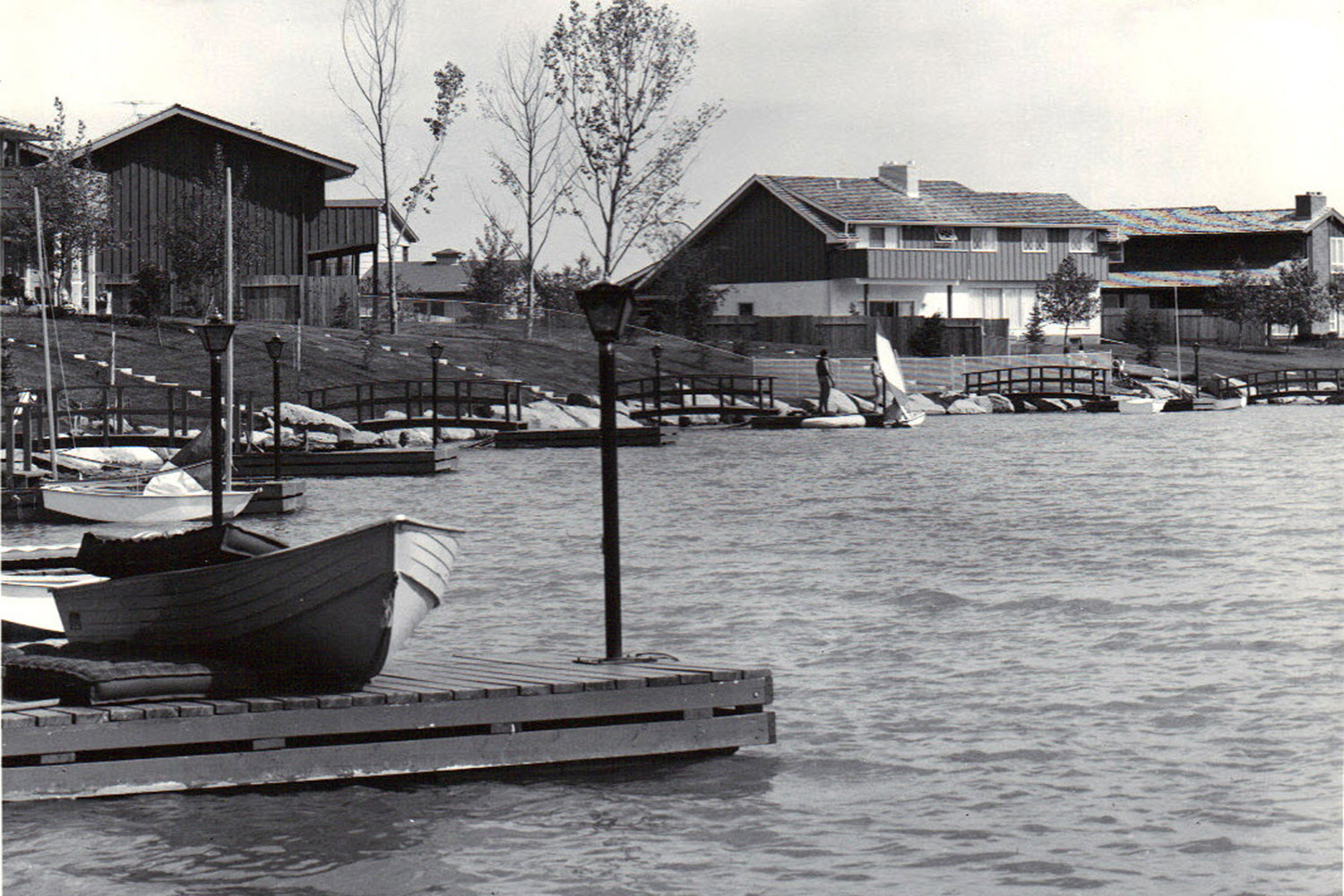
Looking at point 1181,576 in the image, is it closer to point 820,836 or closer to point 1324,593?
point 1324,593

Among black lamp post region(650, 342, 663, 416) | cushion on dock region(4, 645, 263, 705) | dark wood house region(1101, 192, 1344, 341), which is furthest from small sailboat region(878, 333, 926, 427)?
cushion on dock region(4, 645, 263, 705)

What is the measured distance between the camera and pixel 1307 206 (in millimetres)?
103875

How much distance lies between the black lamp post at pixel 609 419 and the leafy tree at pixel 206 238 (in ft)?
142

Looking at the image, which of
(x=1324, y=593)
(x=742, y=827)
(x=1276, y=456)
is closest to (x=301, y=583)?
(x=742, y=827)

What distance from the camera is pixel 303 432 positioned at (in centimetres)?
4450

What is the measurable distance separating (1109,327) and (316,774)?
8633 cm

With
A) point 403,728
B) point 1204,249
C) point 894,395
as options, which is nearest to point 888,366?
point 894,395

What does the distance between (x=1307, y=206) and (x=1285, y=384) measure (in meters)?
26.0

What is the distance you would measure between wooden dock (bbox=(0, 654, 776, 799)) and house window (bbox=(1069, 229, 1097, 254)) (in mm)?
82720

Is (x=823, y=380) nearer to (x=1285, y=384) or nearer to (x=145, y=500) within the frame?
(x=1285, y=384)

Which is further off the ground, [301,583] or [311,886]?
[301,583]

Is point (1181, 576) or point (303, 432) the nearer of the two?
point (1181, 576)

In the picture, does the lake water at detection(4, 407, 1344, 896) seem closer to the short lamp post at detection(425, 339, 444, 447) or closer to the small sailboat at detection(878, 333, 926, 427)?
the short lamp post at detection(425, 339, 444, 447)

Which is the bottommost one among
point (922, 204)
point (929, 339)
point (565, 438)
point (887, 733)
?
point (887, 733)
